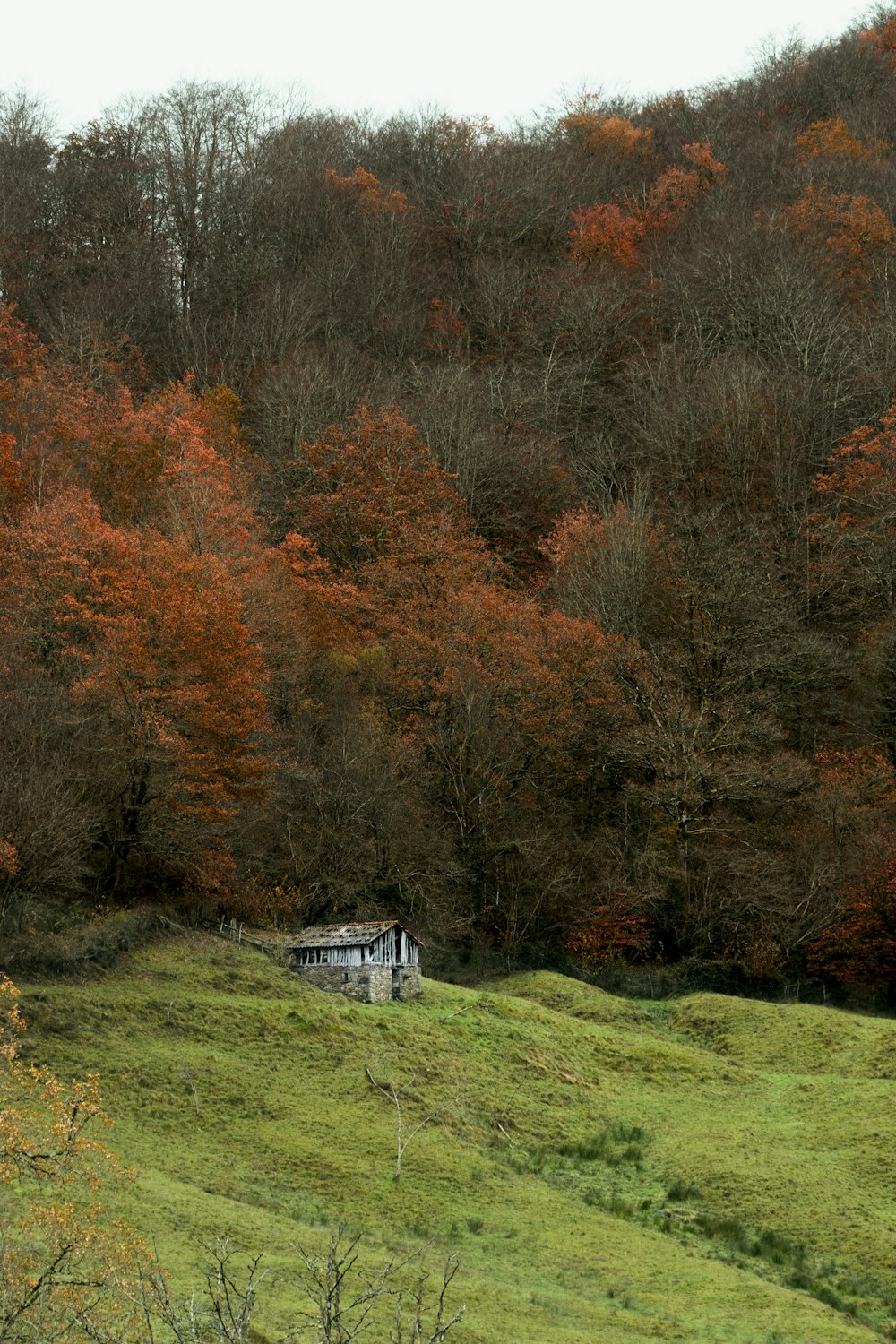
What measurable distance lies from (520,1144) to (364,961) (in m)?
8.31

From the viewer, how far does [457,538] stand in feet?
198

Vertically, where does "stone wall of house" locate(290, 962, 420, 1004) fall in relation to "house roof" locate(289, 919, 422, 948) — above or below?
below

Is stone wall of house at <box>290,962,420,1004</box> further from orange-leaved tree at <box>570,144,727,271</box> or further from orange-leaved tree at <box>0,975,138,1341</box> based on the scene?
orange-leaved tree at <box>570,144,727,271</box>

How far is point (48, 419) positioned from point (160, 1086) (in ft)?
133

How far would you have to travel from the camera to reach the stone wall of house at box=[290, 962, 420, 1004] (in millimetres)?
34281

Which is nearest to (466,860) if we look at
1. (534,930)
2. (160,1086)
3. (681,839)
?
(534,930)

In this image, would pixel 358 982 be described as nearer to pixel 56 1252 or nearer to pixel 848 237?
pixel 56 1252

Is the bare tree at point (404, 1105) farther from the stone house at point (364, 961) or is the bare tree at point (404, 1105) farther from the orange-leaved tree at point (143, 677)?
the orange-leaved tree at point (143, 677)

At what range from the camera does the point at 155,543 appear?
146 ft

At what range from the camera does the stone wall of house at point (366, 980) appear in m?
34.3

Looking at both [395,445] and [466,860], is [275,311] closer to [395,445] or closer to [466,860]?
[395,445]

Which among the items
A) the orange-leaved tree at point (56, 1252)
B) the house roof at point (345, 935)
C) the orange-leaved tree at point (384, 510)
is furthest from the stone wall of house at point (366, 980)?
the orange-leaved tree at point (384, 510)

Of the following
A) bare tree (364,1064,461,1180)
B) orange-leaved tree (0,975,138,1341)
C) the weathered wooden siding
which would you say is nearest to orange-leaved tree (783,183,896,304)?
the weathered wooden siding

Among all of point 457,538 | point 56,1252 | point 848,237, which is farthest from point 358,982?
point 848,237
